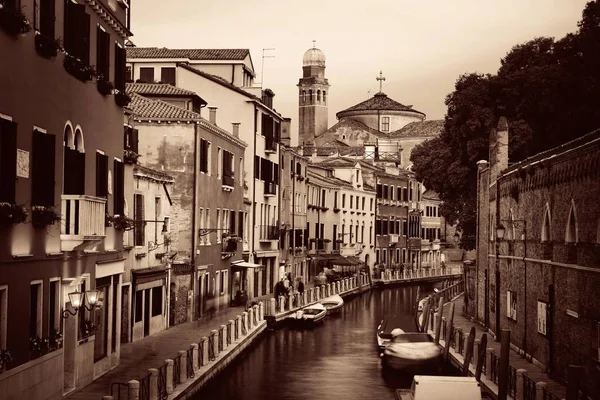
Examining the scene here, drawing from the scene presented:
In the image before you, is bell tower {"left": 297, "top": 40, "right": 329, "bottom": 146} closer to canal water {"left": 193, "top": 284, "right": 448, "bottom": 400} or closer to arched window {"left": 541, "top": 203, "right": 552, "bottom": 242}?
canal water {"left": 193, "top": 284, "right": 448, "bottom": 400}

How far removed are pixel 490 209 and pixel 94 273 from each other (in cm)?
1802

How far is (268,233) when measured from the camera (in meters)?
53.9

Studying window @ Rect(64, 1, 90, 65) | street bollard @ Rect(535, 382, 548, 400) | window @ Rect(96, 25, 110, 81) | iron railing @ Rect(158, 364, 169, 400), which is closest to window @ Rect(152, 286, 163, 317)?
window @ Rect(96, 25, 110, 81)

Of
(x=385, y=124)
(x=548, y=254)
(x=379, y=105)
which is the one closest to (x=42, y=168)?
(x=548, y=254)

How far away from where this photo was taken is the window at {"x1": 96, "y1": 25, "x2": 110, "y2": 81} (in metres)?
22.3

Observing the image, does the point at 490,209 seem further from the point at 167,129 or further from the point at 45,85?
the point at 45,85

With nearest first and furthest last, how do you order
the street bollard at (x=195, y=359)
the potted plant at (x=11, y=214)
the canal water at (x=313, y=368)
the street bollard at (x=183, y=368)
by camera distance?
1. the potted plant at (x=11, y=214)
2. the street bollard at (x=183, y=368)
3. the street bollard at (x=195, y=359)
4. the canal water at (x=313, y=368)

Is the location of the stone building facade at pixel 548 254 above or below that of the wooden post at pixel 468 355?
above

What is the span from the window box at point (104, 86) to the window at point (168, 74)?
946 inches

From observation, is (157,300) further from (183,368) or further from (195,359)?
(183,368)

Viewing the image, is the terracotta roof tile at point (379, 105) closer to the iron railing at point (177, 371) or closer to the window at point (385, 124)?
the window at point (385, 124)

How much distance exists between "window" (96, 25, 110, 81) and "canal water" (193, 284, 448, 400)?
739cm

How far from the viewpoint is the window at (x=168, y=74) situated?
46.9 m

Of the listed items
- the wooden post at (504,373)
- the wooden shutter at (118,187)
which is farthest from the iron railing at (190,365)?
the wooden post at (504,373)
